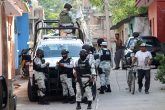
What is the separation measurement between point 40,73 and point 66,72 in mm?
792

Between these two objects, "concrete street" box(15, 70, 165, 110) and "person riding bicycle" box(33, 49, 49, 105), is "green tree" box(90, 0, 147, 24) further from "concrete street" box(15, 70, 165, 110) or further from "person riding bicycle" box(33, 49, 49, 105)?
"person riding bicycle" box(33, 49, 49, 105)

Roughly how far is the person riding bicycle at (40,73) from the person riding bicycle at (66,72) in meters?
0.48

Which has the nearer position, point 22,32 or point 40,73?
point 40,73

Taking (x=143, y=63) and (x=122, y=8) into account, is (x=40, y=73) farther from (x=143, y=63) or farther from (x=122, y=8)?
(x=122, y=8)

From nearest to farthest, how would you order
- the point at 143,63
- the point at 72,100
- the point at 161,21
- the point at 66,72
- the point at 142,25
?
1. the point at 66,72
2. the point at 72,100
3. the point at 143,63
4. the point at 161,21
5. the point at 142,25

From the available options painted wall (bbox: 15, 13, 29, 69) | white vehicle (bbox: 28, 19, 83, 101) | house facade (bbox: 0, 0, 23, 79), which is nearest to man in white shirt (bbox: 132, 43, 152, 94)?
white vehicle (bbox: 28, 19, 83, 101)

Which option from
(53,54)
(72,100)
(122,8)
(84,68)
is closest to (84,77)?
(84,68)

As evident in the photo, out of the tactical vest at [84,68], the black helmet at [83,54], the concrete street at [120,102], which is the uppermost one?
the black helmet at [83,54]

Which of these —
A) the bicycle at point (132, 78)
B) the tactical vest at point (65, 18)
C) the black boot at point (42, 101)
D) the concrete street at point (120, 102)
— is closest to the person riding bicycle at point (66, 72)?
the concrete street at point (120, 102)

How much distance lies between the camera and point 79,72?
14.7 meters

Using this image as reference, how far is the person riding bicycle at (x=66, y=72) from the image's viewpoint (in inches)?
634

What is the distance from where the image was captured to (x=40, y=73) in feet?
53.1

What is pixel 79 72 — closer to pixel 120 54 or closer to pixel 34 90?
pixel 34 90

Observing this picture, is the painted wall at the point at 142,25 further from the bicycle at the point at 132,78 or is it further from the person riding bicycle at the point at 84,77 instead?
the person riding bicycle at the point at 84,77
